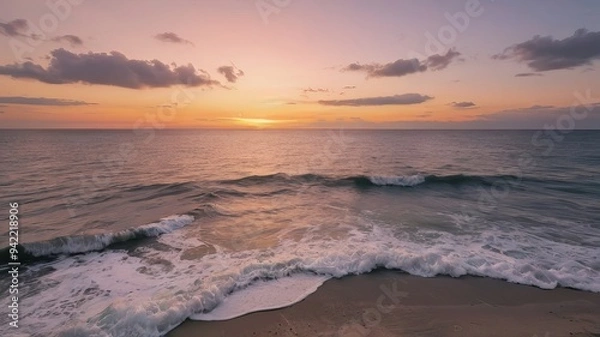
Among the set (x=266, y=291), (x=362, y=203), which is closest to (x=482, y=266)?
(x=266, y=291)

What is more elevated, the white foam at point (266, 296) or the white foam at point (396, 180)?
the white foam at point (396, 180)

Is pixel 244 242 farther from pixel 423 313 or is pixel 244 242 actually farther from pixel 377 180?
pixel 377 180

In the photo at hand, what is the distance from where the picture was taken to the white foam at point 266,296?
22.9 ft

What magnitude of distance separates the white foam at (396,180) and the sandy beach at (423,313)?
15751 millimetres

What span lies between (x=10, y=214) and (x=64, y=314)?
1102cm

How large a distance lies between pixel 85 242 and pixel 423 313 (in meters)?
11.9

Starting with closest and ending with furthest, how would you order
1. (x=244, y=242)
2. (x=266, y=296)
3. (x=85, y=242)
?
(x=266, y=296)
(x=85, y=242)
(x=244, y=242)

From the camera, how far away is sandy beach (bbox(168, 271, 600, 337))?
633 centimetres

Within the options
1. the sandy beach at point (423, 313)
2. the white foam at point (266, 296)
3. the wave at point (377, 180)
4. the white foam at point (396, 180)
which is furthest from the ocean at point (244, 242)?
the white foam at point (396, 180)

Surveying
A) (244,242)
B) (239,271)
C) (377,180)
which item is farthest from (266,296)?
(377,180)

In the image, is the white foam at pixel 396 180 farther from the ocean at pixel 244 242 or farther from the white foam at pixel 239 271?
the white foam at pixel 239 271

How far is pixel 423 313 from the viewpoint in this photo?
698 cm

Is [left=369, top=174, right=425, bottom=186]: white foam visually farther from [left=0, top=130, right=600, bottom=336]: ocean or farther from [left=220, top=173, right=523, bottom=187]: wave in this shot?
[left=0, top=130, right=600, bottom=336]: ocean

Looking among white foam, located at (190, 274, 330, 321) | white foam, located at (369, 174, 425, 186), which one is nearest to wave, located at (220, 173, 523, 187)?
white foam, located at (369, 174, 425, 186)
